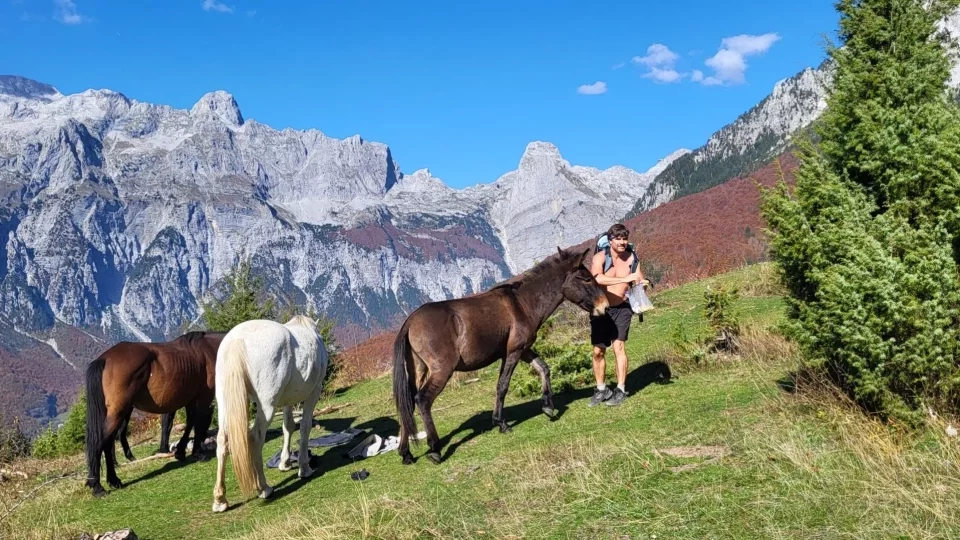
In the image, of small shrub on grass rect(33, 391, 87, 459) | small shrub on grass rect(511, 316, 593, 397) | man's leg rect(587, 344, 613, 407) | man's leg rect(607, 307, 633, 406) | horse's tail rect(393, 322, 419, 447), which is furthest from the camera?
small shrub on grass rect(33, 391, 87, 459)

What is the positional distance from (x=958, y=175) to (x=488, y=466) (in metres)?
5.21

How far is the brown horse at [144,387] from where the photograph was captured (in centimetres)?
844

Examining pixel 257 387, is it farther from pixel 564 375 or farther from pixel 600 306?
pixel 564 375

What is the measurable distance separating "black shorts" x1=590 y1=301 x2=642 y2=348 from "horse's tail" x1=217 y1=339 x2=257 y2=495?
4649 mm

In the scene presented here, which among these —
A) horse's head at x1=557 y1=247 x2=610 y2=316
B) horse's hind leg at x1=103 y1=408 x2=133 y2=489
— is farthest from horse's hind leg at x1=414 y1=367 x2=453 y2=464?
horse's hind leg at x1=103 y1=408 x2=133 y2=489

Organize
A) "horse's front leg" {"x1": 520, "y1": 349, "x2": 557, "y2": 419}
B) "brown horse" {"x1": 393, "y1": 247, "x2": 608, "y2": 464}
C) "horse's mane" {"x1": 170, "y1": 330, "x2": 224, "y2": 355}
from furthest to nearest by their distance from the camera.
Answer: "horse's mane" {"x1": 170, "y1": 330, "x2": 224, "y2": 355} < "horse's front leg" {"x1": 520, "y1": 349, "x2": 557, "y2": 419} < "brown horse" {"x1": 393, "y1": 247, "x2": 608, "y2": 464}

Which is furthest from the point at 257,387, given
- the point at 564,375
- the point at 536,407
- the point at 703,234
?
the point at 703,234

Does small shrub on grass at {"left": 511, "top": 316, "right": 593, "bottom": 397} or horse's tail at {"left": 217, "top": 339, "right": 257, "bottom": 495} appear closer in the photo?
horse's tail at {"left": 217, "top": 339, "right": 257, "bottom": 495}

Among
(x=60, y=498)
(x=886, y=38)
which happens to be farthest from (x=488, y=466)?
(x=886, y=38)

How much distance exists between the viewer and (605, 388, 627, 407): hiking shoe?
898cm

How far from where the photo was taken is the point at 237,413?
687 cm

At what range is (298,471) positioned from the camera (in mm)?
8438

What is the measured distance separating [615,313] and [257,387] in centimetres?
475

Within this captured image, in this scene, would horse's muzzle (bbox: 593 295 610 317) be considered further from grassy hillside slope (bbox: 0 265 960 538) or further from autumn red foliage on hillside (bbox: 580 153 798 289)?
autumn red foliage on hillside (bbox: 580 153 798 289)
